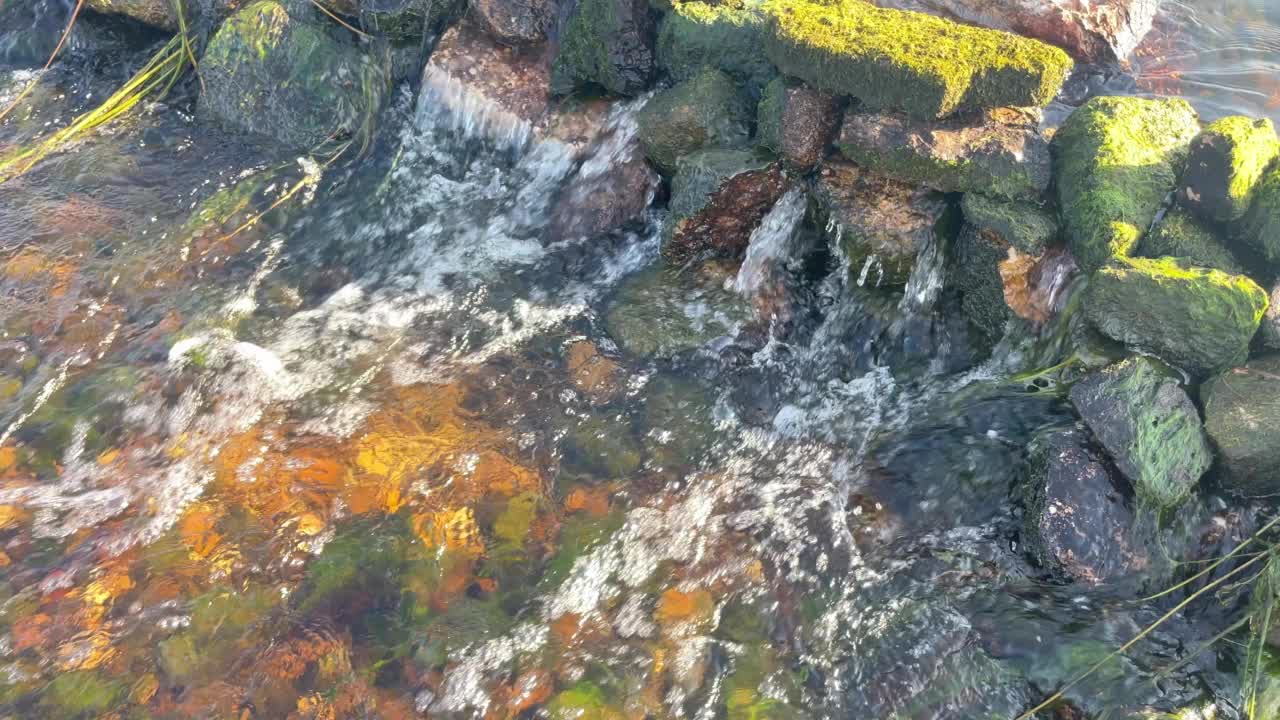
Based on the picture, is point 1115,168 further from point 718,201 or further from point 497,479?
point 497,479

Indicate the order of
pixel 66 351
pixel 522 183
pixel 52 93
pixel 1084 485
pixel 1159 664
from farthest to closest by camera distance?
pixel 52 93 < pixel 522 183 < pixel 66 351 < pixel 1084 485 < pixel 1159 664

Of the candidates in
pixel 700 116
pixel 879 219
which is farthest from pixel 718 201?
pixel 879 219

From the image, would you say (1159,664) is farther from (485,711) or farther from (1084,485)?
(485,711)

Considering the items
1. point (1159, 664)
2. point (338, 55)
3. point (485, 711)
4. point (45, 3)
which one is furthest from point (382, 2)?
point (1159, 664)

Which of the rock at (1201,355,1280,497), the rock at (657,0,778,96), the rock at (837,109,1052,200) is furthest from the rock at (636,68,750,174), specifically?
the rock at (1201,355,1280,497)

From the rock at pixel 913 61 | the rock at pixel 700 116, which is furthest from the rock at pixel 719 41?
the rock at pixel 913 61
